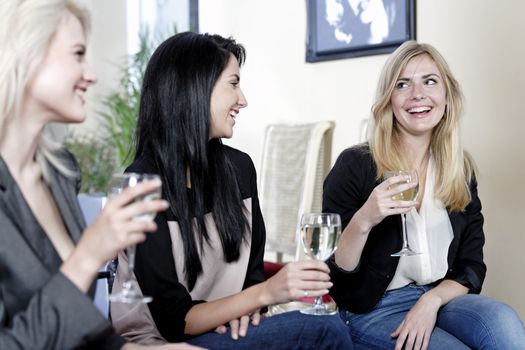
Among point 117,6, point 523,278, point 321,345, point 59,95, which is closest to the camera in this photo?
point 59,95

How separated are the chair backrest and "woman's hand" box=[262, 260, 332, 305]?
2.07 m

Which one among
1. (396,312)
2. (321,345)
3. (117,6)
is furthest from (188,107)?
(117,6)

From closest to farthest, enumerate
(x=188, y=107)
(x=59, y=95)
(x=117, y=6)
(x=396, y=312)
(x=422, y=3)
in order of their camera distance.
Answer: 1. (x=59, y=95)
2. (x=188, y=107)
3. (x=396, y=312)
4. (x=422, y=3)
5. (x=117, y=6)

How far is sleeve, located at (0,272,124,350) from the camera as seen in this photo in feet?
3.87

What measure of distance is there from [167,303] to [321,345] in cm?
36

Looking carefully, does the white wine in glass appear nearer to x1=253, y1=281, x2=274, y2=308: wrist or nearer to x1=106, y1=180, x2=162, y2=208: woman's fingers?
x1=106, y1=180, x2=162, y2=208: woman's fingers

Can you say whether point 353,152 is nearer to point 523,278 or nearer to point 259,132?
point 523,278

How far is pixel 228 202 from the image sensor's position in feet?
6.70

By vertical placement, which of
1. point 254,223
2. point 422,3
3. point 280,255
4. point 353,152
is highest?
point 422,3

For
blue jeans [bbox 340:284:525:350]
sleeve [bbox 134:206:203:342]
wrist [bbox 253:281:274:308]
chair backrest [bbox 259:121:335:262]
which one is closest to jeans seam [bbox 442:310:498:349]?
blue jeans [bbox 340:284:525:350]

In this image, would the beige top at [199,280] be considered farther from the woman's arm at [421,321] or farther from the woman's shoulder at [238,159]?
the woman's arm at [421,321]

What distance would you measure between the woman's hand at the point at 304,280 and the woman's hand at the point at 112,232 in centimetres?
55

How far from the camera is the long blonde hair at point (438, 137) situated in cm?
245

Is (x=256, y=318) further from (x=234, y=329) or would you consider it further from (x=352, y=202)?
(x=352, y=202)
